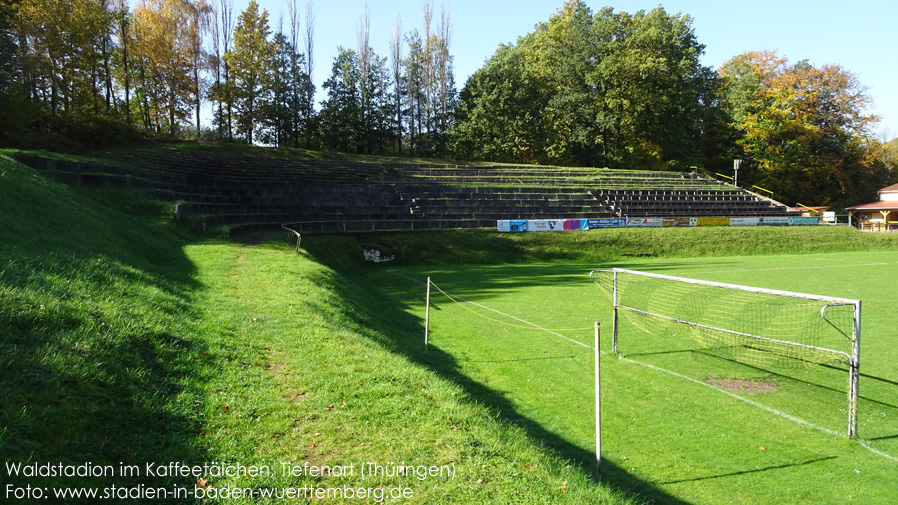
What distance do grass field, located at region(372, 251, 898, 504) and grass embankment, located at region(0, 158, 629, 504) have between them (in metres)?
0.97

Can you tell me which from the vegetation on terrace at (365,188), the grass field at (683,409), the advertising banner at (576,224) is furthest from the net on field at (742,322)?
the vegetation on terrace at (365,188)

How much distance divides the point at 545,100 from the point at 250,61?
98.0 feet

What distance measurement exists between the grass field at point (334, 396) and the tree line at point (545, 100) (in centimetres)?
3644

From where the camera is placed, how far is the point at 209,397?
448 cm

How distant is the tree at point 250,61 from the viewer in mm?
43531

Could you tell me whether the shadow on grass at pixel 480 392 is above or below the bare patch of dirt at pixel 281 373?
below

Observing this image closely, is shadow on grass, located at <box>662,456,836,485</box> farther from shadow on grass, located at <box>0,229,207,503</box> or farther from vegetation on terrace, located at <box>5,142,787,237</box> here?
vegetation on terrace, located at <box>5,142,787,237</box>

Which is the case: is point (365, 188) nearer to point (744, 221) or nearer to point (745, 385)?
point (745, 385)

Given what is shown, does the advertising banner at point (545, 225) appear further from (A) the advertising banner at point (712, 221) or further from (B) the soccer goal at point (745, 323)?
(B) the soccer goal at point (745, 323)

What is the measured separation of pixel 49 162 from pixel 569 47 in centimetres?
4686

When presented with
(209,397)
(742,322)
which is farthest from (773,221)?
(209,397)

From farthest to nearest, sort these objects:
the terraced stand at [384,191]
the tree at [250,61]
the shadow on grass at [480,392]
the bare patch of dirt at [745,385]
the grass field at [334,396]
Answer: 1. the tree at [250,61]
2. the terraced stand at [384,191]
3. the bare patch of dirt at [745,385]
4. the shadow on grass at [480,392]
5. the grass field at [334,396]

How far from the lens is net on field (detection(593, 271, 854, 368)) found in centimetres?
820

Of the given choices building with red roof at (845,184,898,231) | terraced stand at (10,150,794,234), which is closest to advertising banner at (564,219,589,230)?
terraced stand at (10,150,794,234)
